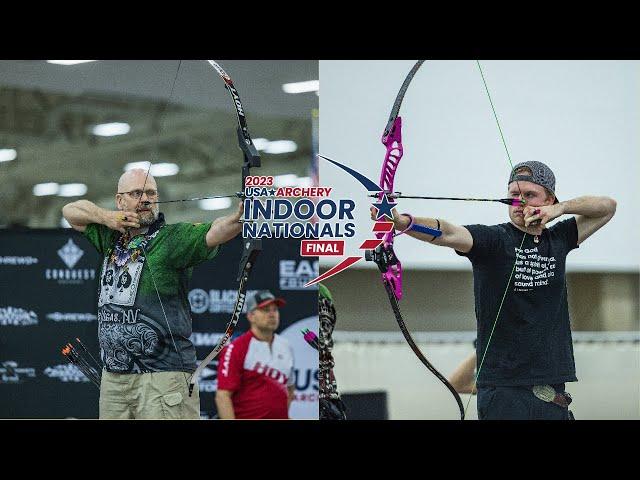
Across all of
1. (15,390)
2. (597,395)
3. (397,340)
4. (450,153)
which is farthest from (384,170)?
(15,390)

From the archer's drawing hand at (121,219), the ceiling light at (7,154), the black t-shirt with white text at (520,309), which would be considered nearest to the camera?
the black t-shirt with white text at (520,309)

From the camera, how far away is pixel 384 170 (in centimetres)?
467

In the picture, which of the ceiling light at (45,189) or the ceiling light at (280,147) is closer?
the ceiling light at (280,147)

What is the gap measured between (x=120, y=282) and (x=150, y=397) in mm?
529

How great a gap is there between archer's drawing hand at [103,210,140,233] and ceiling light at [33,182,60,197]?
28 cm

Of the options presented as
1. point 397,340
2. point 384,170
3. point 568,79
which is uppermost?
point 568,79

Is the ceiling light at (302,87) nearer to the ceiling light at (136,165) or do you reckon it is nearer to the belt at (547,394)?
the ceiling light at (136,165)

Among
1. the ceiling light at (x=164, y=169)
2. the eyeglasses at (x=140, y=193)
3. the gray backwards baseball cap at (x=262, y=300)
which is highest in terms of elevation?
the ceiling light at (x=164, y=169)

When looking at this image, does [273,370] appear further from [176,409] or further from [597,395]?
[597,395]

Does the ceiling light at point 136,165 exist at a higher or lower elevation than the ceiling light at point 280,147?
lower

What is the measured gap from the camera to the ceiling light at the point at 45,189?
15.9 feet

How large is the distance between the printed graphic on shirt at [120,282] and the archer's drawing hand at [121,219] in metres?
0.16

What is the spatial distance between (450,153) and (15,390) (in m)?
2.23

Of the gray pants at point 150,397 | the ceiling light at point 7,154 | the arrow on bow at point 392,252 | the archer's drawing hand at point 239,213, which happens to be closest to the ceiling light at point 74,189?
the ceiling light at point 7,154
